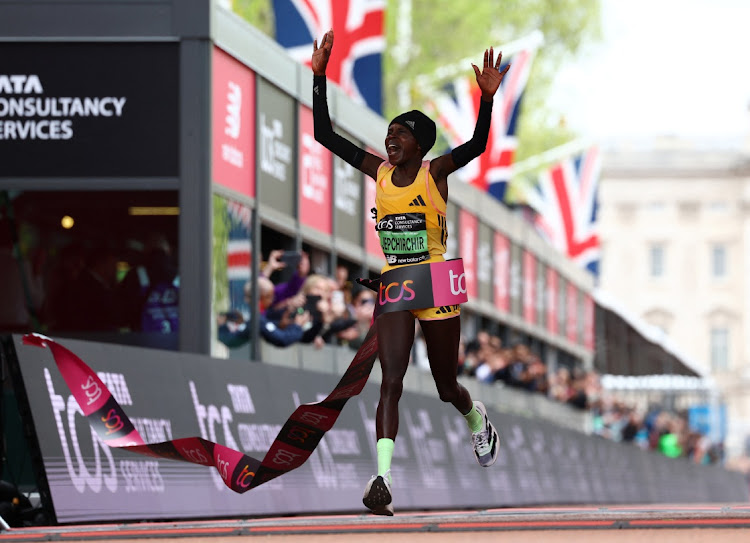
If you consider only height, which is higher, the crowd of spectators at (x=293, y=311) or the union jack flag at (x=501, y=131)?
the union jack flag at (x=501, y=131)

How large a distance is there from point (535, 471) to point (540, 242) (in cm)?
1222

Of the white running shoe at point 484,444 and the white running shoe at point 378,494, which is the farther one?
Answer: the white running shoe at point 484,444

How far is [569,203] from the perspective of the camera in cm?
3519

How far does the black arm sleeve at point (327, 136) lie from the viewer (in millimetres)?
8719

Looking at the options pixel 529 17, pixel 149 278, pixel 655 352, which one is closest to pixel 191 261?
pixel 149 278

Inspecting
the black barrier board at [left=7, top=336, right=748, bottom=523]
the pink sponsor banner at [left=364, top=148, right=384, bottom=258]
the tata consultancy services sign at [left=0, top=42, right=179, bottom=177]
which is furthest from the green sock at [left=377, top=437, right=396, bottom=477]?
the pink sponsor banner at [left=364, top=148, right=384, bottom=258]

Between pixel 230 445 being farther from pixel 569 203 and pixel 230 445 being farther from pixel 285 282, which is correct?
pixel 569 203

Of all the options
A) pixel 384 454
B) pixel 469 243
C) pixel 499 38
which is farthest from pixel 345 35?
pixel 499 38

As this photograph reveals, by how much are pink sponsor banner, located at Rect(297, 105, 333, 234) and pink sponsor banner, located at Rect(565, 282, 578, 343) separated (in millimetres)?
18835

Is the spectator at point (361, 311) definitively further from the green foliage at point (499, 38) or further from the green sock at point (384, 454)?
the green foliage at point (499, 38)

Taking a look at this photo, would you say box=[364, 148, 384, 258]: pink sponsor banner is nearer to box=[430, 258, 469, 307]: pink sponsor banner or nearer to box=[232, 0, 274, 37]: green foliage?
box=[430, 258, 469, 307]: pink sponsor banner

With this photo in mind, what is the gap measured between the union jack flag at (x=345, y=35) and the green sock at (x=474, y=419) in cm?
1047

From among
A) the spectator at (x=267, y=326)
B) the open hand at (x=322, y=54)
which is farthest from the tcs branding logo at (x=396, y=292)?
the spectator at (x=267, y=326)

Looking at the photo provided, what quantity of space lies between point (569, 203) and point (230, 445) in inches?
919
